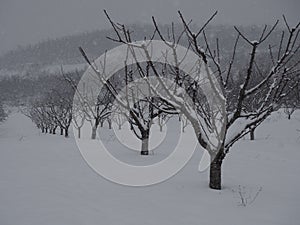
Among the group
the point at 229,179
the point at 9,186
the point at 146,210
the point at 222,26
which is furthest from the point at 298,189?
the point at 222,26

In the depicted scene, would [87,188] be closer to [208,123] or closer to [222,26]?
[208,123]

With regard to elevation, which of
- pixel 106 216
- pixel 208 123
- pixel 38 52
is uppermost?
pixel 38 52

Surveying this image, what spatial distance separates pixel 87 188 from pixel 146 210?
5.22 ft

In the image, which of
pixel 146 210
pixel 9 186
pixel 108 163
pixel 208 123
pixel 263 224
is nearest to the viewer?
pixel 263 224

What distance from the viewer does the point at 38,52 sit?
512ft

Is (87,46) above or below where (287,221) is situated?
above

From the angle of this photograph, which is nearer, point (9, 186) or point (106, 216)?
point (106, 216)

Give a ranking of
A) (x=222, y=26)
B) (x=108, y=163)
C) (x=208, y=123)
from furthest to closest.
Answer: (x=222, y=26) → (x=108, y=163) → (x=208, y=123)

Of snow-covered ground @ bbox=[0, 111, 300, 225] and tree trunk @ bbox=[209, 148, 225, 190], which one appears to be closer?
snow-covered ground @ bbox=[0, 111, 300, 225]

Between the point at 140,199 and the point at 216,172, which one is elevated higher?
the point at 216,172

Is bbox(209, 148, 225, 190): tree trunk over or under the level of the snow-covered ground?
over

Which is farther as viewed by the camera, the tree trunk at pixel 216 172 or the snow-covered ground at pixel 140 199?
the tree trunk at pixel 216 172

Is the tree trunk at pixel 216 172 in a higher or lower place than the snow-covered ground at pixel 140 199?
higher

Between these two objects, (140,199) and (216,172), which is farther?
(216,172)
